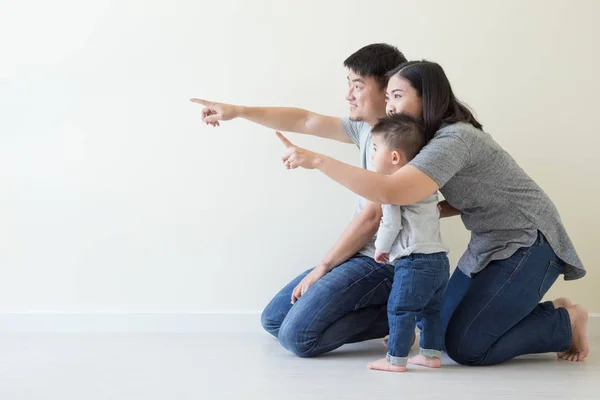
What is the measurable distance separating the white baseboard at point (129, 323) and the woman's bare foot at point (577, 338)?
1.08 meters

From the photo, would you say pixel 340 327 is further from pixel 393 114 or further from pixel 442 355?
pixel 393 114

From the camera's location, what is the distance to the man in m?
2.29

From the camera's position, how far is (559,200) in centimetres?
274

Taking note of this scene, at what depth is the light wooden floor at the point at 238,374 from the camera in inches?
74.1

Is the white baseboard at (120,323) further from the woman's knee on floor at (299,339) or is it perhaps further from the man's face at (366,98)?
the man's face at (366,98)

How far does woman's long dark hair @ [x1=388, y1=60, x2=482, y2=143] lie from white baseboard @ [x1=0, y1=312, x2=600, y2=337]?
Result: 105 cm

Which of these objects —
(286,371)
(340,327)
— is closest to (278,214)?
(340,327)

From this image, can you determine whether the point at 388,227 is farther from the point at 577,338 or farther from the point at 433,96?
the point at 577,338

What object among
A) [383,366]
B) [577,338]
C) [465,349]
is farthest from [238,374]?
[577,338]

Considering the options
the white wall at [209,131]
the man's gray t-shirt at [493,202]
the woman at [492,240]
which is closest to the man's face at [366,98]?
the woman at [492,240]

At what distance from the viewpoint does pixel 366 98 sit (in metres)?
2.39

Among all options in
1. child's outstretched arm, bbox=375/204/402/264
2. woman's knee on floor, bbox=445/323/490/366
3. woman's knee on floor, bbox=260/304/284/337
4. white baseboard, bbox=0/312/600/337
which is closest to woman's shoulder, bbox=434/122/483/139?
child's outstretched arm, bbox=375/204/402/264

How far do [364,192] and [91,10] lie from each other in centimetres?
135

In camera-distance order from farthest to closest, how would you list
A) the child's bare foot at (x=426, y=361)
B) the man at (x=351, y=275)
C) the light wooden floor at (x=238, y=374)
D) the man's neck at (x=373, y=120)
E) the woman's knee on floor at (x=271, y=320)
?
the woman's knee on floor at (x=271, y=320), the man's neck at (x=373, y=120), the man at (x=351, y=275), the child's bare foot at (x=426, y=361), the light wooden floor at (x=238, y=374)
